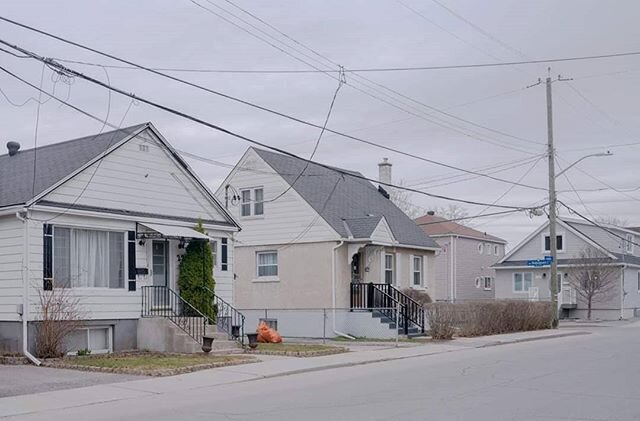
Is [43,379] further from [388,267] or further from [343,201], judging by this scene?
[343,201]

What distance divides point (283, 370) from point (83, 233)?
7116mm

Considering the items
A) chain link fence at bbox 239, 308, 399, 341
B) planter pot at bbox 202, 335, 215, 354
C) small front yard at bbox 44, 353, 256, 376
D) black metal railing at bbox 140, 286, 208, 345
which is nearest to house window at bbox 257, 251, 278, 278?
chain link fence at bbox 239, 308, 399, 341

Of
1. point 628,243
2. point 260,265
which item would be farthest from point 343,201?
point 628,243

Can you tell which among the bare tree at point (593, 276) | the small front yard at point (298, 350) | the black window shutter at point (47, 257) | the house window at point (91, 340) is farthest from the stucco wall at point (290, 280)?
the bare tree at point (593, 276)

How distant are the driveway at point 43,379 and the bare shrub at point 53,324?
1050mm

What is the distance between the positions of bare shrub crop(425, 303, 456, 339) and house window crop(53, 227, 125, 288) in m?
11.2

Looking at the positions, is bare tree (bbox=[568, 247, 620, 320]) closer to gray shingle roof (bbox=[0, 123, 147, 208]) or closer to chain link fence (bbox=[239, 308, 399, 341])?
chain link fence (bbox=[239, 308, 399, 341])

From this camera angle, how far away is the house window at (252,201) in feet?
110

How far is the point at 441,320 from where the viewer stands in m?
28.0

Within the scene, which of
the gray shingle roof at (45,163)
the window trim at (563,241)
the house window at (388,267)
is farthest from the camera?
the window trim at (563,241)

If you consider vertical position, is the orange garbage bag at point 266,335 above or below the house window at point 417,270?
below

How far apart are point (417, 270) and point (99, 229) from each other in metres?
17.5

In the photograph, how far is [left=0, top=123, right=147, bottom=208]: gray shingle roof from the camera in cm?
2086

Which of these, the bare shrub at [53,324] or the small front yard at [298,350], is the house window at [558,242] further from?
the bare shrub at [53,324]
